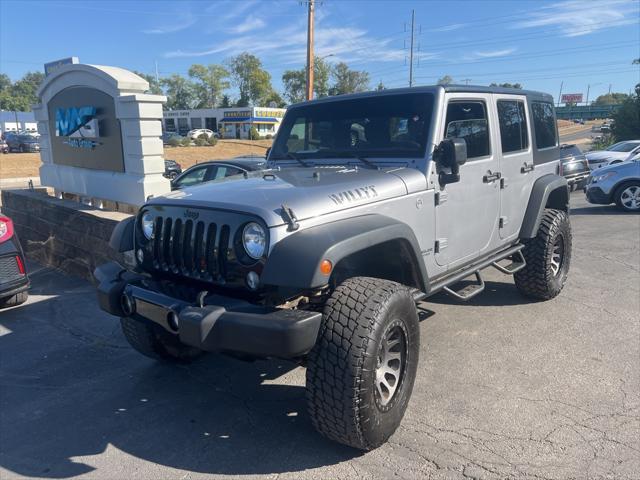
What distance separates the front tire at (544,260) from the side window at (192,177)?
537 centimetres

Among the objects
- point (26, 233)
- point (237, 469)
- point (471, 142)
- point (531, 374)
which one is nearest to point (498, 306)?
point (531, 374)

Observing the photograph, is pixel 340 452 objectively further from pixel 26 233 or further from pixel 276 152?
pixel 26 233

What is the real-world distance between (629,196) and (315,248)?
11420mm

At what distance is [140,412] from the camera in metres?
3.54

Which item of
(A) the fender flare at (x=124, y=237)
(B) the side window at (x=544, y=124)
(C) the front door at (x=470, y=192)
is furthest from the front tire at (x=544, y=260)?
(A) the fender flare at (x=124, y=237)

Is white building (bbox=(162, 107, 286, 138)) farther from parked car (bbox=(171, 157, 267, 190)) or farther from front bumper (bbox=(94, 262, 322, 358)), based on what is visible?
front bumper (bbox=(94, 262, 322, 358))

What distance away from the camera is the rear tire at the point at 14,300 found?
570 cm

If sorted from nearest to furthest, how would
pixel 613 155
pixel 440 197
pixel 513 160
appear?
pixel 440 197, pixel 513 160, pixel 613 155

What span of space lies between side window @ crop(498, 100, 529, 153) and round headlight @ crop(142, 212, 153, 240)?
317 centimetres

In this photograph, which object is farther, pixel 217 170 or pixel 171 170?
pixel 171 170

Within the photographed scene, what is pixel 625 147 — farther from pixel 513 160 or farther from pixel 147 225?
pixel 147 225

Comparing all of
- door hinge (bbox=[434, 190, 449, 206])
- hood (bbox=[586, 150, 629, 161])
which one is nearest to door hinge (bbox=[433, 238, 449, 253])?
door hinge (bbox=[434, 190, 449, 206])

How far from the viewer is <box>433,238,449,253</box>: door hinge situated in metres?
3.93

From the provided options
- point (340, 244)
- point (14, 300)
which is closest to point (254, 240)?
point (340, 244)
